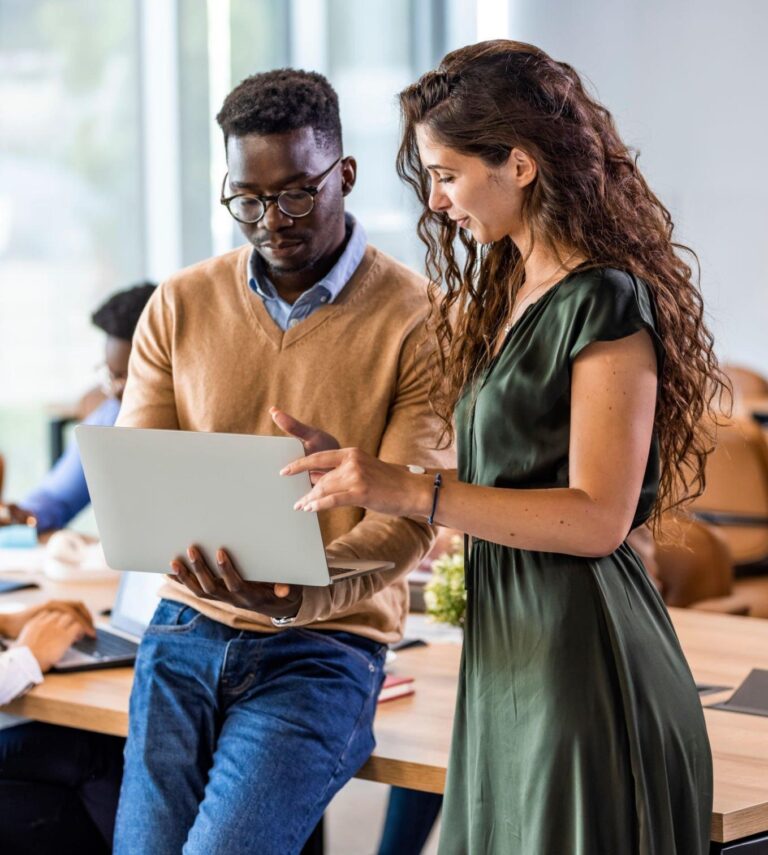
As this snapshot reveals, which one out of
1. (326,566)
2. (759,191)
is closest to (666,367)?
(326,566)

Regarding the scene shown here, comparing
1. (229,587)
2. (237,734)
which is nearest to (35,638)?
(237,734)

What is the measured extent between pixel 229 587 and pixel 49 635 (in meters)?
0.70

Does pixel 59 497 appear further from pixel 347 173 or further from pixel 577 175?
pixel 577 175

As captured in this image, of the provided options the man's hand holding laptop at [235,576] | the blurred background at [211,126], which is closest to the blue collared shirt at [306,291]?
the man's hand holding laptop at [235,576]

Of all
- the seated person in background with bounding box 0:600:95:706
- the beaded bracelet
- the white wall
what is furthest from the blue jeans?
the white wall

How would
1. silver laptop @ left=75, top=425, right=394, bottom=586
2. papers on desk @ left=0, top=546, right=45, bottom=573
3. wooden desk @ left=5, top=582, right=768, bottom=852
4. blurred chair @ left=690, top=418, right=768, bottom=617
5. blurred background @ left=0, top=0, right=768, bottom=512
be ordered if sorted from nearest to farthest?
1. silver laptop @ left=75, top=425, right=394, bottom=586
2. wooden desk @ left=5, top=582, right=768, bottom=852
3. papers on desk @ left=0, top=546, right=45, bottom=573
4. blurred chair @ left=690, top=418, right=768, bottom=617
5. blurred background @ left=0, top=0, right=768, bottom=512

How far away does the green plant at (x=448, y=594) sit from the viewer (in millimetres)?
2375

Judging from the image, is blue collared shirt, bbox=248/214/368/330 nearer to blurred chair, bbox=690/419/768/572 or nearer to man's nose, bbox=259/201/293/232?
man's nose, bbox=259/201/293/232

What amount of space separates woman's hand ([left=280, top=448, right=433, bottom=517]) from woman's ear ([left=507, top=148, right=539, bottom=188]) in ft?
1.26

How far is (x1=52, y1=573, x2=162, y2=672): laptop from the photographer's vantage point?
2332mm

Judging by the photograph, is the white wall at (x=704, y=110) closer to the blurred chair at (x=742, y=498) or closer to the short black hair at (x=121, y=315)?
the blurred chair at (x=742, y=498)

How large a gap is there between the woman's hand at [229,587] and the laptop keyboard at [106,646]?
0.65 m

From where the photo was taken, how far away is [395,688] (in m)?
2.24

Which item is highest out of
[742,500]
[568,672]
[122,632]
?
[568,672]
